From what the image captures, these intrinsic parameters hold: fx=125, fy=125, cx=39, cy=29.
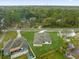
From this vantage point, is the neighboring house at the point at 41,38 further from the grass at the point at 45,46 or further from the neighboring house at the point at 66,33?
the neighboring house at the point at 66,33

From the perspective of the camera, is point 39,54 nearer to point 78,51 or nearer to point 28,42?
point 28,42

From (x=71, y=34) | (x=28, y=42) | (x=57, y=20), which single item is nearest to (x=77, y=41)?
(x=71, y=34)

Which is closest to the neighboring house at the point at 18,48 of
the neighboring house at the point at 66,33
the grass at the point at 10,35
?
the grass at the point at 10,35

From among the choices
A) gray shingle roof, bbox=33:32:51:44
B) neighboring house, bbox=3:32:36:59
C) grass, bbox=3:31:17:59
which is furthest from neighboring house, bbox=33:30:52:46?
grass, bbox=3:31:17:59

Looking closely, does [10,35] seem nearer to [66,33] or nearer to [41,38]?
[41,38]

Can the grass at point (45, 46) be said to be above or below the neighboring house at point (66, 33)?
below

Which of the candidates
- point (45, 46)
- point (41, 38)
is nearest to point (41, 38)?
point (41, 38)
